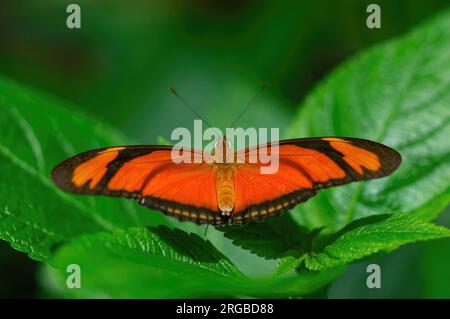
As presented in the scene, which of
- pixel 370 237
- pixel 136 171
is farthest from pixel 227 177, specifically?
pixel 370 237

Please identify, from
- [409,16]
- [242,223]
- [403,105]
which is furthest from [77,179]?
[409,16]

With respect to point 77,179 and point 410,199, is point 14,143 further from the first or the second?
point 410,199

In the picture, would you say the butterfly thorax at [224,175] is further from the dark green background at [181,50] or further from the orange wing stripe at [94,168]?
the dark green background at [181,50]

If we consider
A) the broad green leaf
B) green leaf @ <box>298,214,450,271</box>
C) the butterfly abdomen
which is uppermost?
the butterfly abdomen

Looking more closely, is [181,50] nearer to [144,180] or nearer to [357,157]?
[144,180]

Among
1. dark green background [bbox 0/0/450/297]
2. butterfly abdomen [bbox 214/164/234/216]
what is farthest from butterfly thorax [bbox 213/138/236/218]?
dark green background [bbox 0/0/450/297]

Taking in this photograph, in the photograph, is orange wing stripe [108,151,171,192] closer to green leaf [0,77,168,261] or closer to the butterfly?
the butterfly
